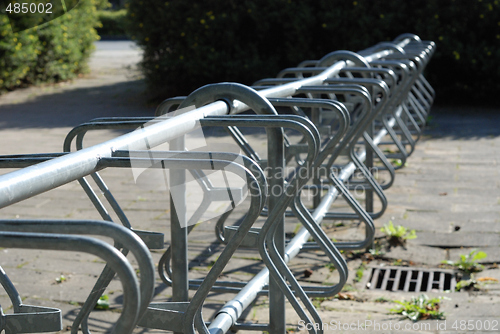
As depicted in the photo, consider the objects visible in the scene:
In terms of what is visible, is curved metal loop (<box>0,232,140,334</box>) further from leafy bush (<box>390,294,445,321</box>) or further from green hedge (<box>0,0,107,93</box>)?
green hedge (<box>0,0,107,93</box>)

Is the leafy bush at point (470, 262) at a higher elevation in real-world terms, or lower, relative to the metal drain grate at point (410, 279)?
higher

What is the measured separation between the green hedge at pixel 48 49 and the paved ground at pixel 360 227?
9.38 feet

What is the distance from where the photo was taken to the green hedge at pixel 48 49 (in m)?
11.5

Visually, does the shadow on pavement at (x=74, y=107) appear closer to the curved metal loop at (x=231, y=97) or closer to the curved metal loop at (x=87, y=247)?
the curved metal loop at (x=231, y=97)

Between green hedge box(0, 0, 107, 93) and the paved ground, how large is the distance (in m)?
2.86

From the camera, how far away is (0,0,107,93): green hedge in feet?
37.9

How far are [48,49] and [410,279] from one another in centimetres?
1096

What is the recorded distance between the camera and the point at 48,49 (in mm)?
12867

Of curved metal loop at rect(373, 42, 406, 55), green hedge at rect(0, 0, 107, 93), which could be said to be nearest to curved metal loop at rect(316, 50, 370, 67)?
curved metal loop at rect(373, 42, 406, 55)

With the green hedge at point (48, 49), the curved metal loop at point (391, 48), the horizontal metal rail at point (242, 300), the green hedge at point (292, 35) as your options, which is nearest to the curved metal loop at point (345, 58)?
the curved metal loop at point (391, 48)

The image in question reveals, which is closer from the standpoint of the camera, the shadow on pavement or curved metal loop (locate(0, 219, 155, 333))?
curved metal loop (locate(0, 219, 155, 333))

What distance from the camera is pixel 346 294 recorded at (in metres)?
3.47

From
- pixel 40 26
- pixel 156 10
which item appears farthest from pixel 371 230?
pixel 40 26

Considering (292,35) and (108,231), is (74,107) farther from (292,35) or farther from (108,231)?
(108,231)
